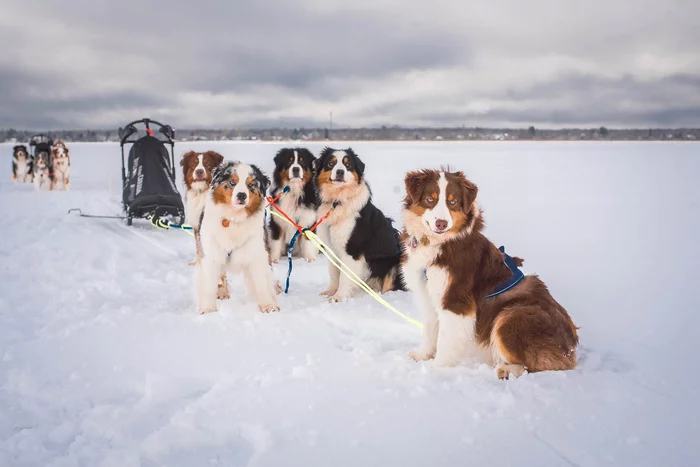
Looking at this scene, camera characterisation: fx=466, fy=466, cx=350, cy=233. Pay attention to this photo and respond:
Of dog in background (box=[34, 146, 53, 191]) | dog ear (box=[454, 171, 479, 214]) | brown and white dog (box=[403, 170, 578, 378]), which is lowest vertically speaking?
brown and white dog (box=[403, 170, 578, 378])

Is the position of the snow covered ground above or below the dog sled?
below

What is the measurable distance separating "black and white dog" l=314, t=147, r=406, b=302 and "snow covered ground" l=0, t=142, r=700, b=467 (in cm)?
34

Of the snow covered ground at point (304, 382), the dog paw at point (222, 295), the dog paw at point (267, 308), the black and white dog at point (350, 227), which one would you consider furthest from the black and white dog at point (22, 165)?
the dog paw at point (267, 308)

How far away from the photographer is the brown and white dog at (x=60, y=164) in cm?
1584

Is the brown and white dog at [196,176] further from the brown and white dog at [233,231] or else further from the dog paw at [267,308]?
the dog paw at [267,308]

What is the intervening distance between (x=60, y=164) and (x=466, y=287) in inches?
657

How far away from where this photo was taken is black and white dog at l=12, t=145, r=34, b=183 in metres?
18.2

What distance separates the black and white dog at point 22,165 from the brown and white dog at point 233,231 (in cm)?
1768

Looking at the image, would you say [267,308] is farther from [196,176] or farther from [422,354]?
[196,176]

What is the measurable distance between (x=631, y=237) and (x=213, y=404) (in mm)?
9293

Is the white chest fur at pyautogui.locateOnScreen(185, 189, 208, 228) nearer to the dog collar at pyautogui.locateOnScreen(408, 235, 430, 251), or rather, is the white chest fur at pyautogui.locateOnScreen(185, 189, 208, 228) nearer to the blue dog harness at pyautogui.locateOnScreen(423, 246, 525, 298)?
the dog collar at pyautogui.locateOnScreen(408, 235, 430, 251)

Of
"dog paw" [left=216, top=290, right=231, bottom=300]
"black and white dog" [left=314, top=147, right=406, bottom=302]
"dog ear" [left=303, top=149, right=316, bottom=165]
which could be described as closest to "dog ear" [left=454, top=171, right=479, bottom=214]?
"black and white dog" [left=314, top=147, right=406, bottom=302]

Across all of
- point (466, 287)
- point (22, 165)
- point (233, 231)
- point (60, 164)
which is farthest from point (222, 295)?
point (22, 165)

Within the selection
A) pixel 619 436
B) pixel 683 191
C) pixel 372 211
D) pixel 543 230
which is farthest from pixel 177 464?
pixel 683 191
